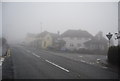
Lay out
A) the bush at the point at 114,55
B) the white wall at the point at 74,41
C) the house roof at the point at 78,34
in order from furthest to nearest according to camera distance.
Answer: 1. the house roof at the point at 78,34
2. the white wall at the point at 74,41
3. the bush at the point at 114,55

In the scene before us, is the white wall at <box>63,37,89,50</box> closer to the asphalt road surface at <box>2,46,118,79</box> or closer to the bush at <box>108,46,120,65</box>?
the bush at <box>108,46,120,65</box>

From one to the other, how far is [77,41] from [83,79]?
2512 inches

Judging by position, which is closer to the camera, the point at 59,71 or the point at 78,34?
the point at 59,71

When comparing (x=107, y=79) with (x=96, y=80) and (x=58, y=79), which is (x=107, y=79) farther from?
(x=58, y=79)

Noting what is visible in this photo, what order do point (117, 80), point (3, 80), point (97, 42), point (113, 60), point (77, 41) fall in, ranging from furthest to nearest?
1. point (77, 41)
2. point (97, 42)
3. point (113, 60)
4. point (117, 80)
5. point (3, 80)

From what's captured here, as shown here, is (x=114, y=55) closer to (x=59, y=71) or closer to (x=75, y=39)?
(x=59, y=71)

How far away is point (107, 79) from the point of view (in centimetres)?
993

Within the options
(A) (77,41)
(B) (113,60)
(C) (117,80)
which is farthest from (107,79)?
(A) (77,41)

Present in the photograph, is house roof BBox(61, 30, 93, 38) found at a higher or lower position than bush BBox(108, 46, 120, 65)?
higher

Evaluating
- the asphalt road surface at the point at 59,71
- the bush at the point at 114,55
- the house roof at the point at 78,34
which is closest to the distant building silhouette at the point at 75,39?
the house roof at the point at 78,34

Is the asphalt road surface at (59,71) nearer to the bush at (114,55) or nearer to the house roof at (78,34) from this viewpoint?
the bush at (114,55)

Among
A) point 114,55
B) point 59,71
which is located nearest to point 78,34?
point 114,55

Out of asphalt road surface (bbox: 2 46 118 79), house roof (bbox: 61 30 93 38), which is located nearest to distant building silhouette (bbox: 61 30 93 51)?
house roof (bbox: 61 30 93 38)

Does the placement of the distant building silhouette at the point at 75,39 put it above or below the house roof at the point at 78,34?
below
